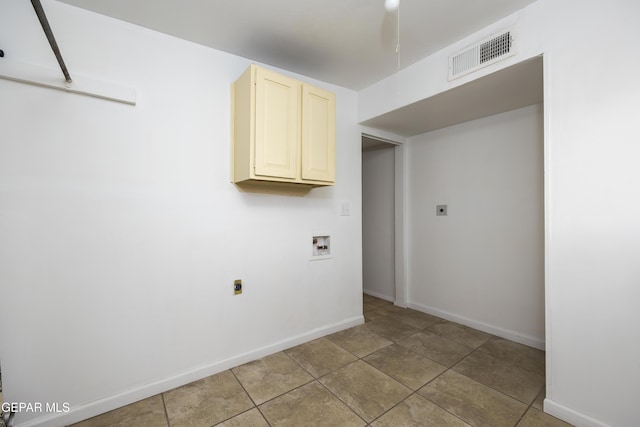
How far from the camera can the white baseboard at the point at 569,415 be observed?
1578 mm

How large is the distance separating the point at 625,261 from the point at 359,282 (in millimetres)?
2140

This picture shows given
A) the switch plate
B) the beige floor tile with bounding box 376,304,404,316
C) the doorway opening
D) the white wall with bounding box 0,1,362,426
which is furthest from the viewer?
the doorway opening

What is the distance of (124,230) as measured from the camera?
1.87 m

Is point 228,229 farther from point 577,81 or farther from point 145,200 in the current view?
point 577,81

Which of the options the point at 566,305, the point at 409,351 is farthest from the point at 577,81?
the point at 409,351

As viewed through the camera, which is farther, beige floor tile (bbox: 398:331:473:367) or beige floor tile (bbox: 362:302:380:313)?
beige floor tile (bbox: 362:302:380:313)

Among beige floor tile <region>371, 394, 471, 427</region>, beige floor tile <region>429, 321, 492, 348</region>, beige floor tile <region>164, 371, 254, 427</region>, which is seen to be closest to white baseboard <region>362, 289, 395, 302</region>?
beige floor tile <region>429, 321, 492, 348</region>

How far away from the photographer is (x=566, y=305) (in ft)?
5.49

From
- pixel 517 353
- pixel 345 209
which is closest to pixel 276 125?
pixel 345 209

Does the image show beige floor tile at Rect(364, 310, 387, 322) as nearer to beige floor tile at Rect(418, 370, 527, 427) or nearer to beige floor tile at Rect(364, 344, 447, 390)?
beige floor tile at Rect(364, 344, 447, 390)

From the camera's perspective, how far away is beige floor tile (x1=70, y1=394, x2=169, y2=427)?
5.49 ft

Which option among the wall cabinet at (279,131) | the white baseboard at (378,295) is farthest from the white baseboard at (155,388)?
the white baseboard at (378,295)

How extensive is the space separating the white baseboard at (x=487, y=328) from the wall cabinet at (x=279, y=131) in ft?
7.47

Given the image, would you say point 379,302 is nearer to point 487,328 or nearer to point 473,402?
point 487,328
